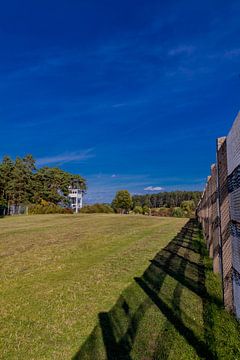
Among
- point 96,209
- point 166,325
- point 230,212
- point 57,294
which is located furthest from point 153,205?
point 166,325

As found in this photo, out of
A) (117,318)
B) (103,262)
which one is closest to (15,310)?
(117,318)

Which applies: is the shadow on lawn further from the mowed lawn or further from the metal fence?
the metal fence

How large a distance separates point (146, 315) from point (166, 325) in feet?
1.52

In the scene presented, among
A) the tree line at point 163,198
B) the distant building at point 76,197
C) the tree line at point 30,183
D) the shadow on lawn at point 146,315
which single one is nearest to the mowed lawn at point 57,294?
the shadow on lawn at point 146,315

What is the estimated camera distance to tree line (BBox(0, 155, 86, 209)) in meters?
58.4

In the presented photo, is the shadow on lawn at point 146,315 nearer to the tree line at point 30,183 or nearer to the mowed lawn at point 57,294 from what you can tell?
the mowed lawn at point 57,294

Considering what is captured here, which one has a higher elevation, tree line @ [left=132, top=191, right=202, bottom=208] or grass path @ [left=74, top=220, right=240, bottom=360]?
tree line @ [left=132, top=191, right=202, bottom=208]

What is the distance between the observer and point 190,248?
11.9 metres

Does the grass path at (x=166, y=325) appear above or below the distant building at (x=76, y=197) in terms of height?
below

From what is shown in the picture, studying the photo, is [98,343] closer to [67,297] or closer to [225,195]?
[67,297]

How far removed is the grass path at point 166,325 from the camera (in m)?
3.66

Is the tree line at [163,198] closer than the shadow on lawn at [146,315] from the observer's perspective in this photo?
No

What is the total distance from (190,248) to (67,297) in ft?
22.9

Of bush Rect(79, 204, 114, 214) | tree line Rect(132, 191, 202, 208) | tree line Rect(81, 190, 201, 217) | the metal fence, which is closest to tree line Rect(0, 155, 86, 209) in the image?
bush Rect(79, 204, 114, 214)
